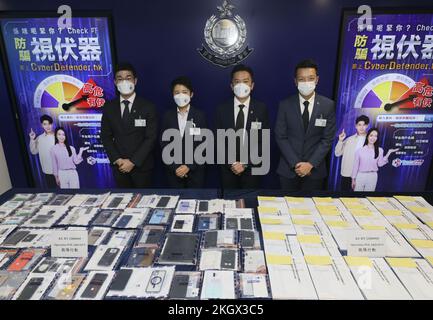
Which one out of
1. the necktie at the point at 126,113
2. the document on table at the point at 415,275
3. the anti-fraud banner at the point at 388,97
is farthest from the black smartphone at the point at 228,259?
the anti-fraud banner at the point at 388,97

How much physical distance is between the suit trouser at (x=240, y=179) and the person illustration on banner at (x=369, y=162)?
134cm

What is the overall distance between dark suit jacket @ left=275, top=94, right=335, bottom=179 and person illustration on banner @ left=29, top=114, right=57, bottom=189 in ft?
8.84

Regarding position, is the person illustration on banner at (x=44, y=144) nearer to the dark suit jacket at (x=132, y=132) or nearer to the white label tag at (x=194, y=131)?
the dark suit jacket at (x=132, y=132)

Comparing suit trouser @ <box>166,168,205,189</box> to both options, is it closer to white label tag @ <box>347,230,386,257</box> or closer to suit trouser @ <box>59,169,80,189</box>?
suit trouser @ <box>59,169,80,189</box>

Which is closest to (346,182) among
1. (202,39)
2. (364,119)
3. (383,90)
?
(364,119)

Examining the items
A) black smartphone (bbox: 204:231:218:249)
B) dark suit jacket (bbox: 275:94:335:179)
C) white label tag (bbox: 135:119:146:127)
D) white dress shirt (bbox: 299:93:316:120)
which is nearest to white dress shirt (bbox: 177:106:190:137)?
white label tag (bbox: 135:119:146:127)

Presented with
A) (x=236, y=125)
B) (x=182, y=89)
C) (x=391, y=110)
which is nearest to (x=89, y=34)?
(x=182, y=89)

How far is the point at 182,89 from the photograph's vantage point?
3.29m

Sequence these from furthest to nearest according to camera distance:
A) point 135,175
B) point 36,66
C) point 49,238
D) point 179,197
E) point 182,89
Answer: point 36,66, point 135,175, point 182,89, point 179,197, point 49,238

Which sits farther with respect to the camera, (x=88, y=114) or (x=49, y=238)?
(x=88, y=114)

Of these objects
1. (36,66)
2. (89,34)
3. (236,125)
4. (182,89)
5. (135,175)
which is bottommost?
(135,175)

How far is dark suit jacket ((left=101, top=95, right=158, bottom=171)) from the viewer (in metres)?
3.41

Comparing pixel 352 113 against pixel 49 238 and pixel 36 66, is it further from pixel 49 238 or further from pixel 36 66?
pixel 36 66
